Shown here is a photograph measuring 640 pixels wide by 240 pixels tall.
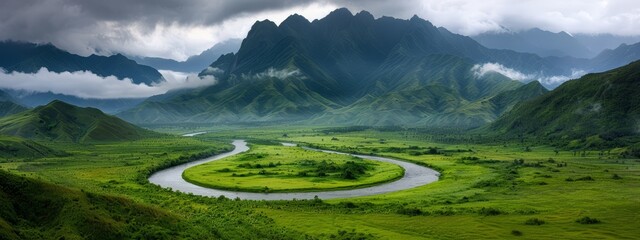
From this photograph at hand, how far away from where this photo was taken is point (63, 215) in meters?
61.7

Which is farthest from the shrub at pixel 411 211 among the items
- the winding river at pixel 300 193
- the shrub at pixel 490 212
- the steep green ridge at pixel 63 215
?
the steep green ridge at pixel 63 215

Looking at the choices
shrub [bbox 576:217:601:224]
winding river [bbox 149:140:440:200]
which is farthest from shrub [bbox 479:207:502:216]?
winding river [bbox 149:140:440:200]

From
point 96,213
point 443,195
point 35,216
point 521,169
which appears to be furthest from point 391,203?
point 521,169

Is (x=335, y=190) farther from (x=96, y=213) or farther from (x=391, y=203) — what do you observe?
(x=96, y=213)

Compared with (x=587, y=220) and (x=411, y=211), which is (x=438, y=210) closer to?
(x=411, y=211)

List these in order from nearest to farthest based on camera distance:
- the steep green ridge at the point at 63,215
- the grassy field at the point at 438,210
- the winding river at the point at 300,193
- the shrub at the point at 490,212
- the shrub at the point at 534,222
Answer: the steep green ridge at the point at 63,215 < the grassy field at the point at 438,210 < the shrub at the point at 534,222 < the shrub at the point at 490,212 < the winding river at the point at 300,193

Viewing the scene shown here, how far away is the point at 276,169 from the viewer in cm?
18438

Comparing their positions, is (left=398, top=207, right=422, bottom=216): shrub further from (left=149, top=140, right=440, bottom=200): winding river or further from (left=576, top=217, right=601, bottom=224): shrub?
(left=149, top=140, right=440, bottom=200): winding river

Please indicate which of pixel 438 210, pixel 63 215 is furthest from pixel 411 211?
pixel 63 215

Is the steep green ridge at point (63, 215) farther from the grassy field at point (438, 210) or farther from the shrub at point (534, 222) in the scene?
the shrub at point (534, 222)

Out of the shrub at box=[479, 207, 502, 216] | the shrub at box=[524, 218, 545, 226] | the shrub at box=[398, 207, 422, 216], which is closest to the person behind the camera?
the shrub at box=[524, 218, 545, 226]

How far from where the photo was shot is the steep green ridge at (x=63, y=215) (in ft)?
190

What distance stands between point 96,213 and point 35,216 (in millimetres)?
7386

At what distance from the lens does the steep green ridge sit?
190ft
